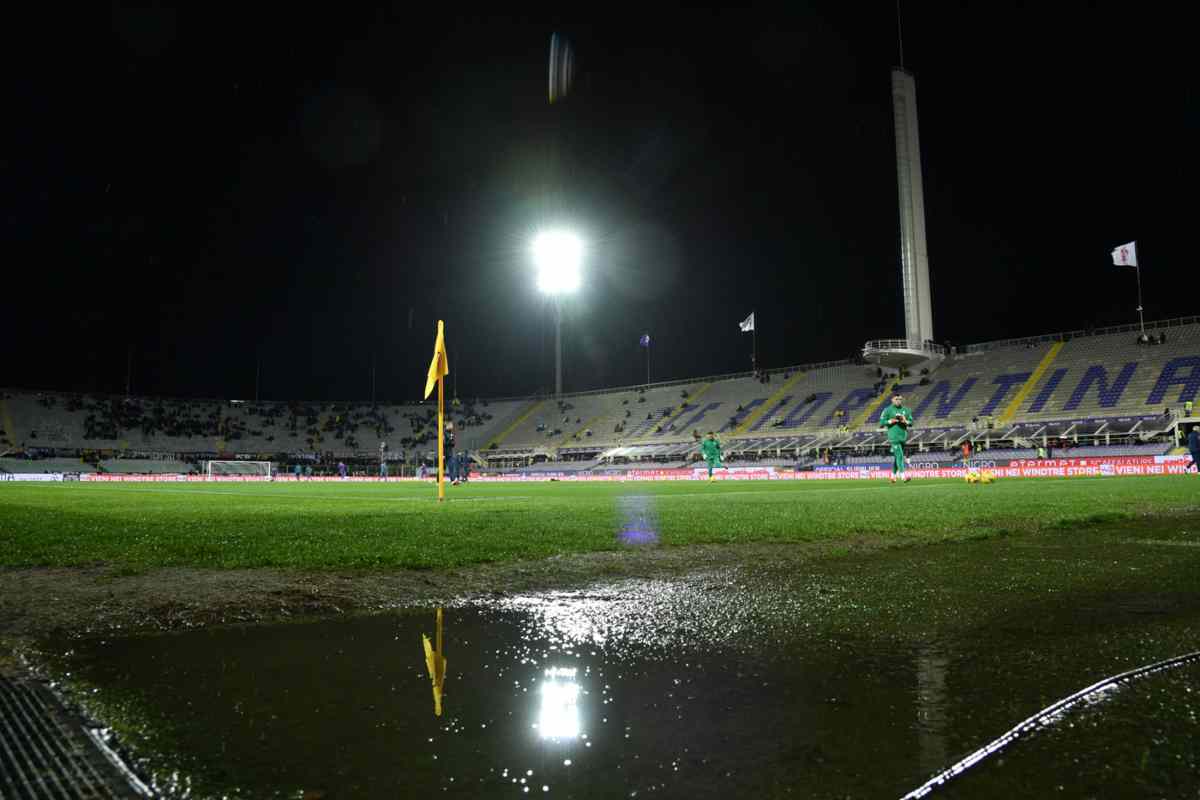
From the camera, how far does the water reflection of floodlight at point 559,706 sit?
143cm

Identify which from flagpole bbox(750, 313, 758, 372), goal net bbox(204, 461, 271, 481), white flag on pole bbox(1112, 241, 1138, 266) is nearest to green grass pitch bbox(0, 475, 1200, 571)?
white flag on pole bbox(1112, 241, 1138, 266)

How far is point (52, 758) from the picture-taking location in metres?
1.29

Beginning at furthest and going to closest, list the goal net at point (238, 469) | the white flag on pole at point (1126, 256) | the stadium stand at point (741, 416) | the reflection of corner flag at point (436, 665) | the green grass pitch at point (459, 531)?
the goal net at point (238, 469) → the white flag on pole at point (1126, 256) → the stadium stand at point (741, 416) → the green grass pitch at point (459, 531) → the reflection of corner flag at point (436, 665)

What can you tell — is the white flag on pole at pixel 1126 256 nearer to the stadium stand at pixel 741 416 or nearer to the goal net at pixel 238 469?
the stadium stand at pixel 741 416

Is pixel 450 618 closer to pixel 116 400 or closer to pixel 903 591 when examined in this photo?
pixel 903 591

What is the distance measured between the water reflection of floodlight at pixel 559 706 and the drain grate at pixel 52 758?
75 centimetres

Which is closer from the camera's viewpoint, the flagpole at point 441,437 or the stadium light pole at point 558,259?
the flagpole at point 441,437

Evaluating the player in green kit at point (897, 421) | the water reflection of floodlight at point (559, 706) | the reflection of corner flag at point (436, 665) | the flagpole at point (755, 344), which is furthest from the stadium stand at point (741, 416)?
the water reflection of floodlight at point (559, 706)

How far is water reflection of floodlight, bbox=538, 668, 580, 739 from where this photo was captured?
1.43 m

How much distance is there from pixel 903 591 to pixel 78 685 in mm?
3100

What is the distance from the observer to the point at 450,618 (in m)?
2.71

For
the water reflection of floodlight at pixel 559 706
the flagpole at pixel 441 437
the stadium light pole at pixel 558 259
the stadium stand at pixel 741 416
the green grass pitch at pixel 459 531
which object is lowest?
the green grass pitch at pixel 459 531

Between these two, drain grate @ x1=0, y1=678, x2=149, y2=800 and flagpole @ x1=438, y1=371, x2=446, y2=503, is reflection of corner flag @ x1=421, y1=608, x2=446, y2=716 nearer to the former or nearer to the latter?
A: drain grate @ x1=0, y1=678, x2=149, y2=800

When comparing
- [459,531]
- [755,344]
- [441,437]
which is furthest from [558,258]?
[459,531]
